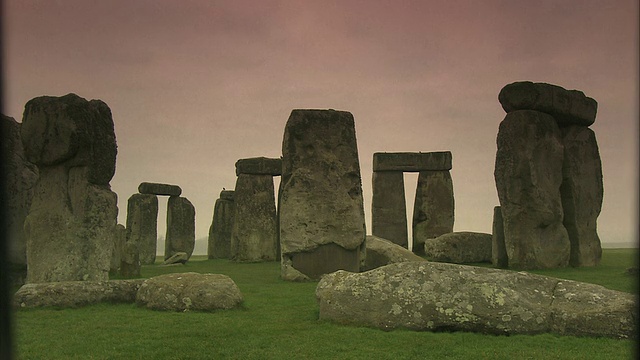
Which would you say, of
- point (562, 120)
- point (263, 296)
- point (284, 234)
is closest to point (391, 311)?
point (263, 296)

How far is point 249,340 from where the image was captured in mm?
6297

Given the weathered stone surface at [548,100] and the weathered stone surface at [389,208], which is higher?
the weathered stone surface at [548,100]

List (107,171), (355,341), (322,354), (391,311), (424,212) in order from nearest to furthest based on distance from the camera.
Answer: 1. (322,354)
2. (355,341)
3. (391,311)
4. (107,171)
5. (424,212)

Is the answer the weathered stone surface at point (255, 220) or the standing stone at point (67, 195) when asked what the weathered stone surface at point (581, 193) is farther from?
the standing stone at point (67, 195)

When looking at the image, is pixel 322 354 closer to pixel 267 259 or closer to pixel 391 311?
pixel 391 311

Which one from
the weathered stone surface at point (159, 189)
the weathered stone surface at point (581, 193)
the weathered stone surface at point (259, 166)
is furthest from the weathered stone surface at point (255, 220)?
the weathered stone surface at point (581, 193)

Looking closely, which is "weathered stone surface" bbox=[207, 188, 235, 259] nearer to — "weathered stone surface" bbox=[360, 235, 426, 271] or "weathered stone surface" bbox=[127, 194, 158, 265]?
"weathered stone surface" bbox=[127, 194, 158, 265]

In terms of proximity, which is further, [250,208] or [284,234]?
[250,208]

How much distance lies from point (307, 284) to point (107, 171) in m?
5.06

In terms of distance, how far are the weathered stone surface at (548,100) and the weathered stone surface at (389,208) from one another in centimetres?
1029

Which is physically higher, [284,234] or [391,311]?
[284,234]

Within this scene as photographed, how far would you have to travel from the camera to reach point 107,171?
11578mm

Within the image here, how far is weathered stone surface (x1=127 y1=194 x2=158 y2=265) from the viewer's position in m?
28.5

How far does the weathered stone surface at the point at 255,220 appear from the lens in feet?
78.2
